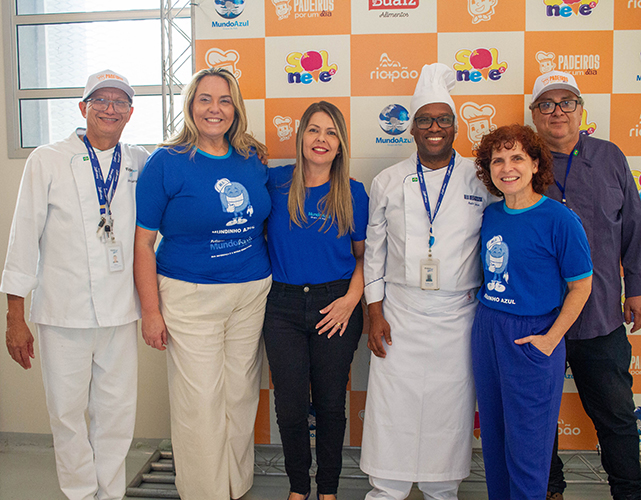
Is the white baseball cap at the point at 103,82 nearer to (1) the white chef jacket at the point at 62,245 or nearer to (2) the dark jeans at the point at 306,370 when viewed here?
(1) the white chef jacket at the point at 62,245

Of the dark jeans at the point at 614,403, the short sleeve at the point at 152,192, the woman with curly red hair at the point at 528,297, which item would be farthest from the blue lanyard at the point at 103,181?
the dark jeans at the point at 614,403

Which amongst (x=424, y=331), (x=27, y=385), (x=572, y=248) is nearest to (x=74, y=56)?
(x=27, y=385)

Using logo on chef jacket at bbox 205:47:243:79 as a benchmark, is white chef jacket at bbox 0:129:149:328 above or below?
below

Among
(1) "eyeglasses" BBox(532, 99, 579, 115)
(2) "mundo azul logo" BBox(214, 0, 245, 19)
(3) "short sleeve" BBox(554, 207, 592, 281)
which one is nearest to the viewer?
(3) "short sleeve" BBox(554, 207, 592, 281)

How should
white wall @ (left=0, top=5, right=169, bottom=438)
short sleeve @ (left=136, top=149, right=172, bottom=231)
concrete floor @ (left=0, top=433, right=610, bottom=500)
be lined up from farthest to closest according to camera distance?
white wall @ (left=0, top=5, right=169, bottom=438) < concrete floor @ (left=0, top=433, right=610, bottom=500) < short sleeve @ (left=136, top=149, right=172, bottom=231)

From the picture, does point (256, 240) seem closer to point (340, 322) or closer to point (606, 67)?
point (340, 322)

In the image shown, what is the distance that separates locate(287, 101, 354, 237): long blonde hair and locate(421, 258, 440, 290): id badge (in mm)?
393

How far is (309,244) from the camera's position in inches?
79.7

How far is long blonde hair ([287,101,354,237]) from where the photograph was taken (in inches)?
79.6

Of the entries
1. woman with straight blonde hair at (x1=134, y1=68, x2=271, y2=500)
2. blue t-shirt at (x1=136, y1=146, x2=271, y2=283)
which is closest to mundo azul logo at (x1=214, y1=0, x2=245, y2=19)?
woman with straight blonde hair at (x1=134, y1=68, x2=271, y2=500)

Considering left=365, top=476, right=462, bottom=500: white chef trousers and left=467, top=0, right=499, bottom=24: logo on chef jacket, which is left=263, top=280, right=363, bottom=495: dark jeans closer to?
left=365, top=476, right=462, bottom=500: white chef trousers

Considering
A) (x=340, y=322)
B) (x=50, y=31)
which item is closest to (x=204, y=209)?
(x=340, y=322)

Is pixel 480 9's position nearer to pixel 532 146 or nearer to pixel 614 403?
pixel 532 146

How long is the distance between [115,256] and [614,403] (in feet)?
7.65
